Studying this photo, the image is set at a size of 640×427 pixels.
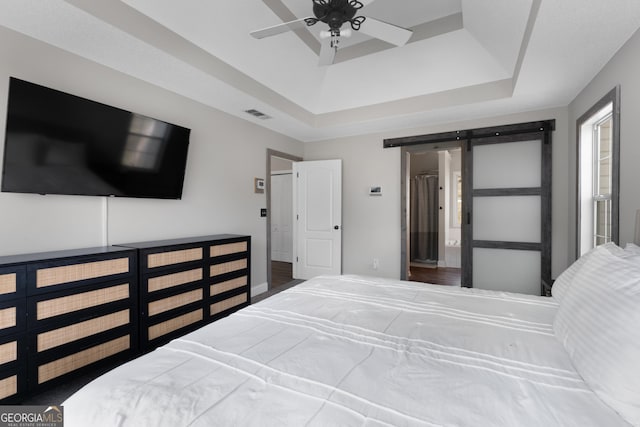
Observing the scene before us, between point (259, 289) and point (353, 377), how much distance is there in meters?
3.44

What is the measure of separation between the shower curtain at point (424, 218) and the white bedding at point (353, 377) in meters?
4.84

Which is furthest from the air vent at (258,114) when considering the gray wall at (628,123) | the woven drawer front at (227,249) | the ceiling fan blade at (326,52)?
the gray wall at (628,123)

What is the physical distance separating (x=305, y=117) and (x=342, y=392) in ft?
12.6

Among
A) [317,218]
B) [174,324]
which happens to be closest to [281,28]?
[174,324]

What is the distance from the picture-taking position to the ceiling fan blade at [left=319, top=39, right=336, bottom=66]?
7.15 ft

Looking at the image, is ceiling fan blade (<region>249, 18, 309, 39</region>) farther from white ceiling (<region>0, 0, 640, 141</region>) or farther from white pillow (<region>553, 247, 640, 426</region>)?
white pillow (<region>553, 247, 640, 426</region>)

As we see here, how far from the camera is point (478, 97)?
3373mm

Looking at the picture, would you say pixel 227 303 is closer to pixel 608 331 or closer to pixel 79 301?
pixel 79 301

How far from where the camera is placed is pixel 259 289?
4.25 metres

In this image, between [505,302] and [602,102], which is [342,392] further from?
[602,102]

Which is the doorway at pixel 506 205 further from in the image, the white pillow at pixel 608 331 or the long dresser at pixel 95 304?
the long dresser at pixel 95 304

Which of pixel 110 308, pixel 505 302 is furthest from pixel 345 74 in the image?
pixel 110 308

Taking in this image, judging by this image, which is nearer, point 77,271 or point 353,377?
point 353,377

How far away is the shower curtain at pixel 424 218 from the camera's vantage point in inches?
249
